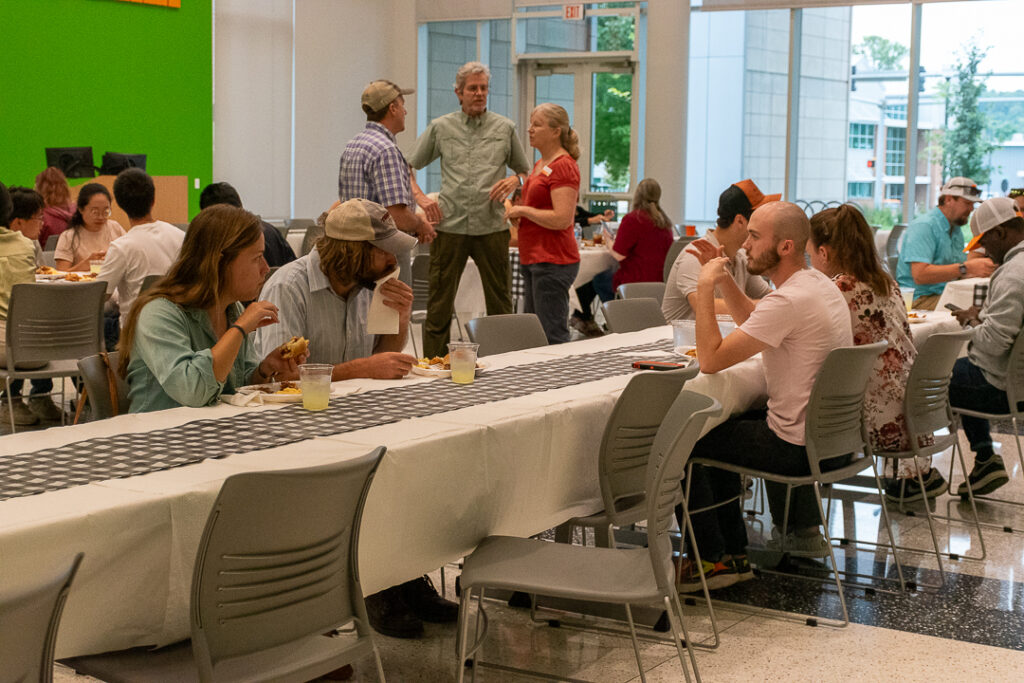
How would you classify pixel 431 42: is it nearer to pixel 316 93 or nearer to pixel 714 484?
pixel 316 93

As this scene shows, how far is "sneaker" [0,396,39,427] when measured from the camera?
6336 millimetres

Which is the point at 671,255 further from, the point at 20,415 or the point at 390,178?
the point at 20,415

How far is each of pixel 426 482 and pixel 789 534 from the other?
7.25 feet

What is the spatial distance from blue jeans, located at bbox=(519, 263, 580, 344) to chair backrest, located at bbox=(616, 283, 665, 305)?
57 centimetres

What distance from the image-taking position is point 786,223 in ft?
13.3

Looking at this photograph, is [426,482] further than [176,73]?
No

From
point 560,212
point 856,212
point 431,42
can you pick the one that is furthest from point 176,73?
point 856,212

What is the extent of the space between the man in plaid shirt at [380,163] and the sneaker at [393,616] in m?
2.52

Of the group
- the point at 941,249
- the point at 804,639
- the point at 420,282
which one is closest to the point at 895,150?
the point at 941,249

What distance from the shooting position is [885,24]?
42.2ft

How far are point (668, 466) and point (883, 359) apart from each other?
77.7 inches

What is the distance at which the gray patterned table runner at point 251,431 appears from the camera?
2375 millimetres

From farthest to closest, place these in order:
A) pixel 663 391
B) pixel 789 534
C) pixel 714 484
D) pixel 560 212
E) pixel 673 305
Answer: pixel 560 212 < pixel 673 305 < pixel 789 534 < pixel 714 484 < pixel 663 391

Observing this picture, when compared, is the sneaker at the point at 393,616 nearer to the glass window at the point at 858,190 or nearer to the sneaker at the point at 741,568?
the sneaker at the point at 741,568
